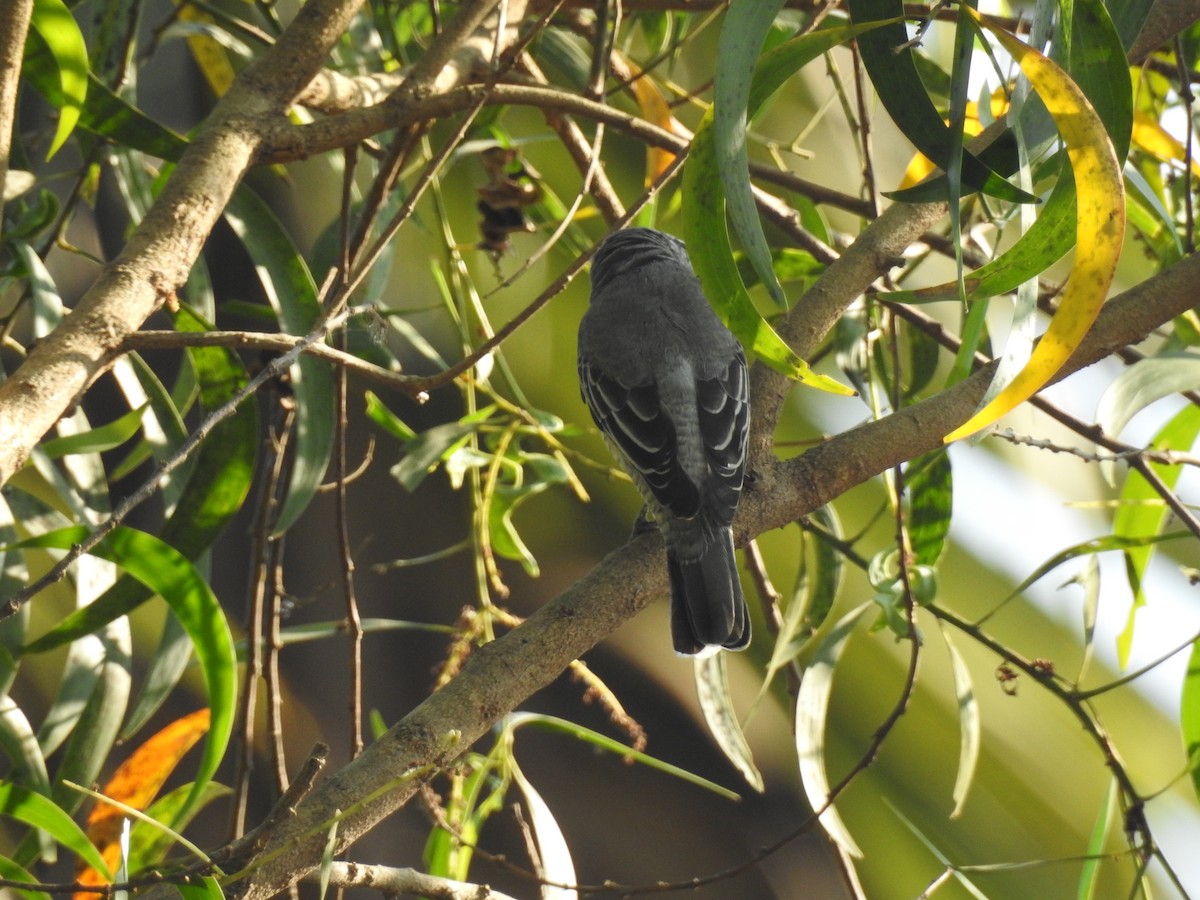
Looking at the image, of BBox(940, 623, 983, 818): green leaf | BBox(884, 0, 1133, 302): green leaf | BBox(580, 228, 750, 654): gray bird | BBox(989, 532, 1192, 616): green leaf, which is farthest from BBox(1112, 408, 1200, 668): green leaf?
BBox(884, 0, 1133, 302): green leaf

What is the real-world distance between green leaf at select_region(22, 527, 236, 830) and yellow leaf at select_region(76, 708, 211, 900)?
1.36ft

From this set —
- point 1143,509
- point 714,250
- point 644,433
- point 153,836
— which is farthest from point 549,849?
point 1143,509

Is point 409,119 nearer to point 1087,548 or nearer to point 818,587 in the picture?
point 818,587

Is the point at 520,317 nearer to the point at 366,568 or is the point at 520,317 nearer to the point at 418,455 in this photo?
the point at 418,455

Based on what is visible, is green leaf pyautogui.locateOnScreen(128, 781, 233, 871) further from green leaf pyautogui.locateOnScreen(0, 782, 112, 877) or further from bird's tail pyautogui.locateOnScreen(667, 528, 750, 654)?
bird's tail pyautogui.locateOnScreen(667, 528, 750, 654)

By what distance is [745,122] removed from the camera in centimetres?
114

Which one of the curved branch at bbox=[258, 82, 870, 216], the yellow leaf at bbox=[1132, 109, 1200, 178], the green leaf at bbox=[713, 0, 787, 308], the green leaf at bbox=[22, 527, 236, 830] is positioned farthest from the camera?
the yellow leaf at bbox=[1132, 109, 1200, 178]

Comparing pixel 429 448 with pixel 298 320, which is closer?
pixel 298 320

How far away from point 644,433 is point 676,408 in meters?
0.09

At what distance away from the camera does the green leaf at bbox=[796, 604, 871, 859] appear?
5.71 feet

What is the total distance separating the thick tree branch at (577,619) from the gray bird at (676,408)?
14 centimetres

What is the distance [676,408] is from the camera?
2.25m

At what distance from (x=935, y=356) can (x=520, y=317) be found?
1.17 m

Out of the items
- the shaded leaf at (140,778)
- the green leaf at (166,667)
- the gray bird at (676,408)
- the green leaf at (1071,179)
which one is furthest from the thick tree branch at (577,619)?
the shaded leaf at (140,778)
